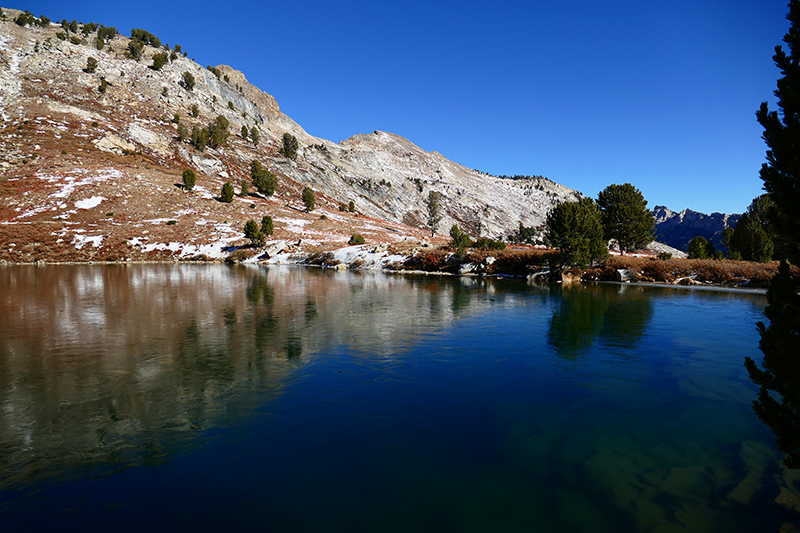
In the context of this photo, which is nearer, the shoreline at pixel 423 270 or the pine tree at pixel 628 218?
the shoreline at pixel 423 270

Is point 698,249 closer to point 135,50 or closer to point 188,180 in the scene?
point 188,180

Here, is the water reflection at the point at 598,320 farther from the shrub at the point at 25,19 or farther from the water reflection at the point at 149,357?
the shrub at the point at 25,19

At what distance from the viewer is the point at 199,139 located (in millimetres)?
113562

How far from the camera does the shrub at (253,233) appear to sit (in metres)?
69.3

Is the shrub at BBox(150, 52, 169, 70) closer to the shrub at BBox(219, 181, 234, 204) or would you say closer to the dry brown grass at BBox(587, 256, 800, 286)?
the shrub at BBox(219, 181, 234, 204)

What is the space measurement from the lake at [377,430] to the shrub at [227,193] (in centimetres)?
7608

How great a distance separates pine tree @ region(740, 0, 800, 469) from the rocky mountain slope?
7121 cm

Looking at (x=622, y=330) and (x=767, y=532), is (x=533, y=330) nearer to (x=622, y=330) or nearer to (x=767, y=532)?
(x=622, y=330)

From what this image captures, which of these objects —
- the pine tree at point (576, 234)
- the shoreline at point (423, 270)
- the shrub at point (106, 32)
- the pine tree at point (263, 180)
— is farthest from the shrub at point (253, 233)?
the shrub at point (106, 32)

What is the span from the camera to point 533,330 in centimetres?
1870

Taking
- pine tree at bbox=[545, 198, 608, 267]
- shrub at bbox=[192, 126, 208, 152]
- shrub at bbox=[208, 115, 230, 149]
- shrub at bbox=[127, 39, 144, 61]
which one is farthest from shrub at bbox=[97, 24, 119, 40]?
pine tree at bbox=[545, 198, 608, 267]

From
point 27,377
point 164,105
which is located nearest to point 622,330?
point 27,377

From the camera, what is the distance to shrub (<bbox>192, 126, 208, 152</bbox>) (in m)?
114

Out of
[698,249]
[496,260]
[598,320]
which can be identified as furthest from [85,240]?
[698,249]
